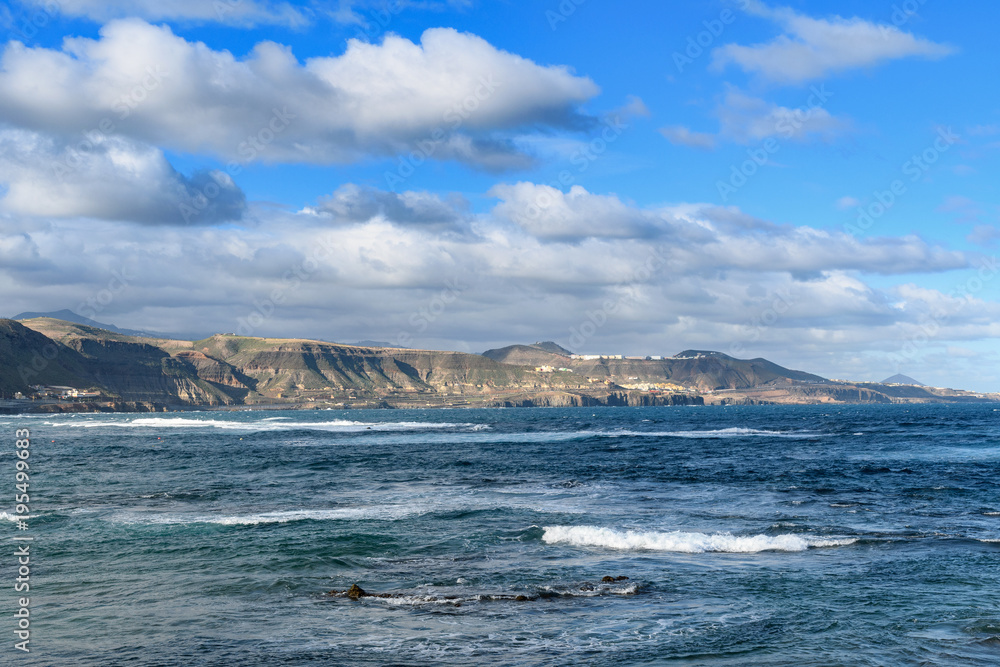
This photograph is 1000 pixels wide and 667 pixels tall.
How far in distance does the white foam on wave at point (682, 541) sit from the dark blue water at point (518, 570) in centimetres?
10

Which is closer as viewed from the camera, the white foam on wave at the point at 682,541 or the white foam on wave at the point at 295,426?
the white foam on wave at the point at 682,541

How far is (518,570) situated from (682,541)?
629cm

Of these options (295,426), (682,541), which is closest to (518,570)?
(682,541)

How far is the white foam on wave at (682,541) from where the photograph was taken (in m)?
21.8

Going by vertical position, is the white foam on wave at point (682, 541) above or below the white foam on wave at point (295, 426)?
above

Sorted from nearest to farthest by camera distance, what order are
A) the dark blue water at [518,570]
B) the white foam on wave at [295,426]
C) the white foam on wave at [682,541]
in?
the dark blue water at [518,570]
the white foam on wave at [682,541]
the white foam on wave at [295,426]

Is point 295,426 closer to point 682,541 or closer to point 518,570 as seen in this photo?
point 682,541

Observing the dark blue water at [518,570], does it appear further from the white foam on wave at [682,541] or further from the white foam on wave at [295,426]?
the white foam on wave at [295,426]

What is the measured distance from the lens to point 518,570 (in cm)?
1906


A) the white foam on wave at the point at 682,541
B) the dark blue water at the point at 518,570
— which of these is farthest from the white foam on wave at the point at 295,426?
the white foam on wave at the point at 682,541

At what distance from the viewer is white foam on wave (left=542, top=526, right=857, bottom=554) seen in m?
21.8

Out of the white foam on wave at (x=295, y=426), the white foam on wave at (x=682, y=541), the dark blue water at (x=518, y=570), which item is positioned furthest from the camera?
the white foam on wave at (x=295, y=426)

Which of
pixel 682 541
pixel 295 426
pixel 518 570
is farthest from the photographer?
pixel 295 426

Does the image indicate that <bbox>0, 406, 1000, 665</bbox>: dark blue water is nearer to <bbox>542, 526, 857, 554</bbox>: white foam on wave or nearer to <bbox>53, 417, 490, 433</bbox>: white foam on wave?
<bbox>542, 526, 857, 554</bbox>: white foam on wave
